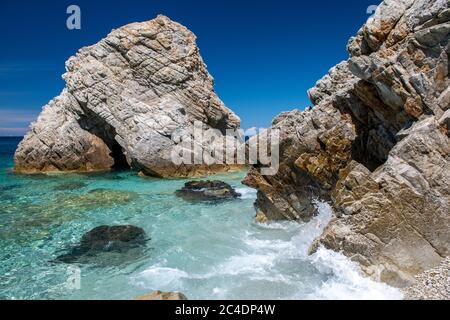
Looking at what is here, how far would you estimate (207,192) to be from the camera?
30.9m

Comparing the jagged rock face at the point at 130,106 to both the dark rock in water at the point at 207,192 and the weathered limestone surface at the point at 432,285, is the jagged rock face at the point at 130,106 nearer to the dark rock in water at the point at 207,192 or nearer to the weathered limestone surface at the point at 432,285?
the dark rock in water at the point at 207,192

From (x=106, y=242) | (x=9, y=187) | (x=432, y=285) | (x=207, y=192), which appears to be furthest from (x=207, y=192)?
(x=432, y=285)

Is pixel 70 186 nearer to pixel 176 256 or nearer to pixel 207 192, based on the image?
pixel 207 192

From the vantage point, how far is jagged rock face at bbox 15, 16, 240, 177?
4100 centimetres

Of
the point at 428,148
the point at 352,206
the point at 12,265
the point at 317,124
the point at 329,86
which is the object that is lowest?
the point at 12,265

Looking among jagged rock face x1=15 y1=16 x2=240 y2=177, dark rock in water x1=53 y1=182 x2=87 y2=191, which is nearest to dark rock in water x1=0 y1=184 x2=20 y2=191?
dark rock in water x1=53 y1=182 x2=87 y2=191

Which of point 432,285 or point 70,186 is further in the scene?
point 70,186

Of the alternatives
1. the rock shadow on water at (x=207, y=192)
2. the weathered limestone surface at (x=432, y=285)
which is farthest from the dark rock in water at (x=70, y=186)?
the weathered limestone surface at (x=432, y=285)

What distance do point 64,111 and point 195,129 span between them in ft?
55.4

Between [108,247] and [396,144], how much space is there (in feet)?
43.7

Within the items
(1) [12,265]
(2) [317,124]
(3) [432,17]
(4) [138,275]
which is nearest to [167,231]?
(4) [138,275]

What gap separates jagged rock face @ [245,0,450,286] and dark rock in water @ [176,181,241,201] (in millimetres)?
13072

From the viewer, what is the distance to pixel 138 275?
47.9 ft
